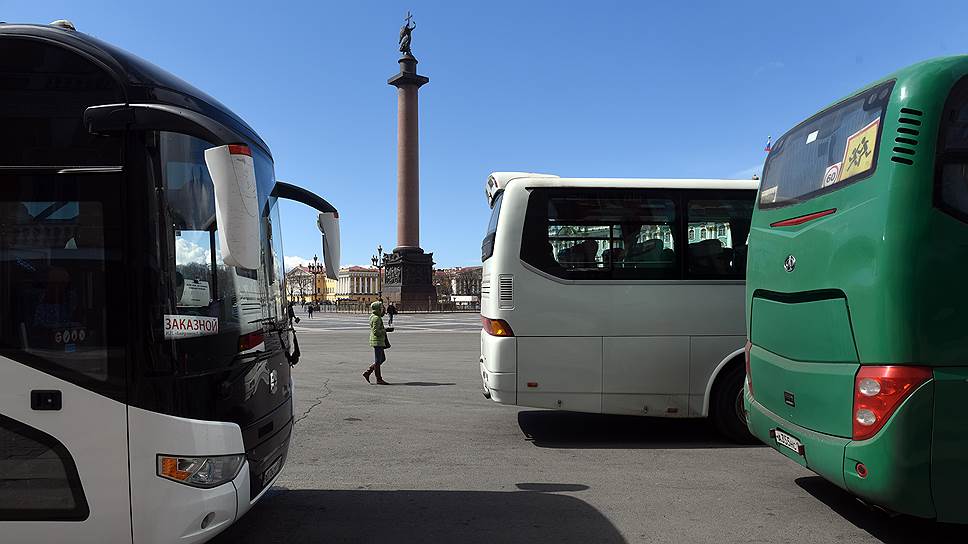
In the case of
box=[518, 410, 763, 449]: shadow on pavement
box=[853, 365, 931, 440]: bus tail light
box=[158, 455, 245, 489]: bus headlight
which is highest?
box=[853, 365, 931, 440]: bus tail light

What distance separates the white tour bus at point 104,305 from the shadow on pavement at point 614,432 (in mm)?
4340

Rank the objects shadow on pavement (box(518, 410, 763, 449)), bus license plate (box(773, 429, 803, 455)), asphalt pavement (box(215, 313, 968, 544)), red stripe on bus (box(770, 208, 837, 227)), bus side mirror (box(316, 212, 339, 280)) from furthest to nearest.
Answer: shadow on pavement (box(518, 410, 763, 449))
bus side mirror (box(316, 212, 339, 280))
asphalt pavement (box(215, 313, 968, 544))
bus license plate (box(773, 429, 803, 455))
red stripe on bus (box(770, 208, 837, 227))

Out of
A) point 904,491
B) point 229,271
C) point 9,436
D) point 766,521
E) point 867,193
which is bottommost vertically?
point 766,521

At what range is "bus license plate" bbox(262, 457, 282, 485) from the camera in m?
3.68

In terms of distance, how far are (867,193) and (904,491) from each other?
1581mm

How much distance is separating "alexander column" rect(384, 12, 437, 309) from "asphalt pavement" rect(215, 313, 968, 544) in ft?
153

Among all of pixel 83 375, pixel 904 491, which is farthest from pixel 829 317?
pixel 83 375

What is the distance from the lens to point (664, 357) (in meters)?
6.52

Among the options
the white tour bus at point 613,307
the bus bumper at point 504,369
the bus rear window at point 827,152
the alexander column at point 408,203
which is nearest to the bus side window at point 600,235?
the white tour bus at point 613,307

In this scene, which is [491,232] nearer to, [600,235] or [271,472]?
[600,235]

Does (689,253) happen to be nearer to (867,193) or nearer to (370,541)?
(867,193)

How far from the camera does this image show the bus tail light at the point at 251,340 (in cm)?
351

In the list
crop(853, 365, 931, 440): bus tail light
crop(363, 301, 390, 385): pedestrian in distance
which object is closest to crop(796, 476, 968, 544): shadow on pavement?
crop(853, 365, 931, 440): bus tail light

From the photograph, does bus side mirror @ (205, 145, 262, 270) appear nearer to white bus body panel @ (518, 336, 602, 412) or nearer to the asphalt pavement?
the asphalt pavement
